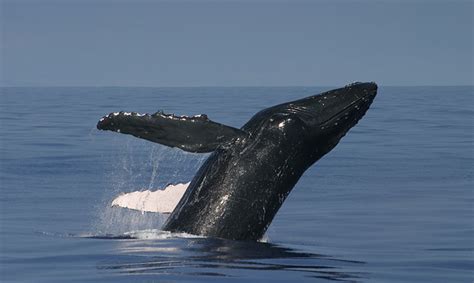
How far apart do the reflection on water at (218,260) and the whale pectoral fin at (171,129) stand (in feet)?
3.55

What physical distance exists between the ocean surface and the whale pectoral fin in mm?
1056

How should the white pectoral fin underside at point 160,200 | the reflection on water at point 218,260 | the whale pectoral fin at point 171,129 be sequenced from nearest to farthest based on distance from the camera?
the reflection on water at point 218,260 < the whale pectoral fin at point 171,129 < the white pectoral fin underside at point 160,200

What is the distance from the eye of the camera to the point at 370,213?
19953 mm

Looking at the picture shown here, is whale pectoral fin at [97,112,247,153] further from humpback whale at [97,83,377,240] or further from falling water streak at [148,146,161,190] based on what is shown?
falling water streak at [148,146,161,190]

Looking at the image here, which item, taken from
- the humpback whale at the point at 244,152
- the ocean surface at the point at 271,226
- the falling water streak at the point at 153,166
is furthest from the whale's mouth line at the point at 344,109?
the falling water streak at the point at 153,166

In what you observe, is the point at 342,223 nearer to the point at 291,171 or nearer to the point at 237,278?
A: the point at 291,171

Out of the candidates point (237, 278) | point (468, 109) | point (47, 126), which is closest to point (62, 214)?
point (237, 278)

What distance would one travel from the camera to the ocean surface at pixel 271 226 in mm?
13031

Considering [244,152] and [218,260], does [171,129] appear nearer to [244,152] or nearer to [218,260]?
[244,152]

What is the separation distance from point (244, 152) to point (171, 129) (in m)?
0.93

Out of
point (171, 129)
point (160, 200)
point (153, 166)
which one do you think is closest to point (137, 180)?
point (153, 166)

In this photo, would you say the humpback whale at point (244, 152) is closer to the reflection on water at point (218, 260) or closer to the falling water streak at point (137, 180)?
the reflection on water at point (218, 260)

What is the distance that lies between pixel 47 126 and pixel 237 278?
3024 cm

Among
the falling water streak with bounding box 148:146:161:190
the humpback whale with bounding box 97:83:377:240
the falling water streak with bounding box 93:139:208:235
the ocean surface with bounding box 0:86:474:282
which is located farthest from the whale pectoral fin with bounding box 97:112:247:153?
the ocean surface with bounding box 0:86:474:282
